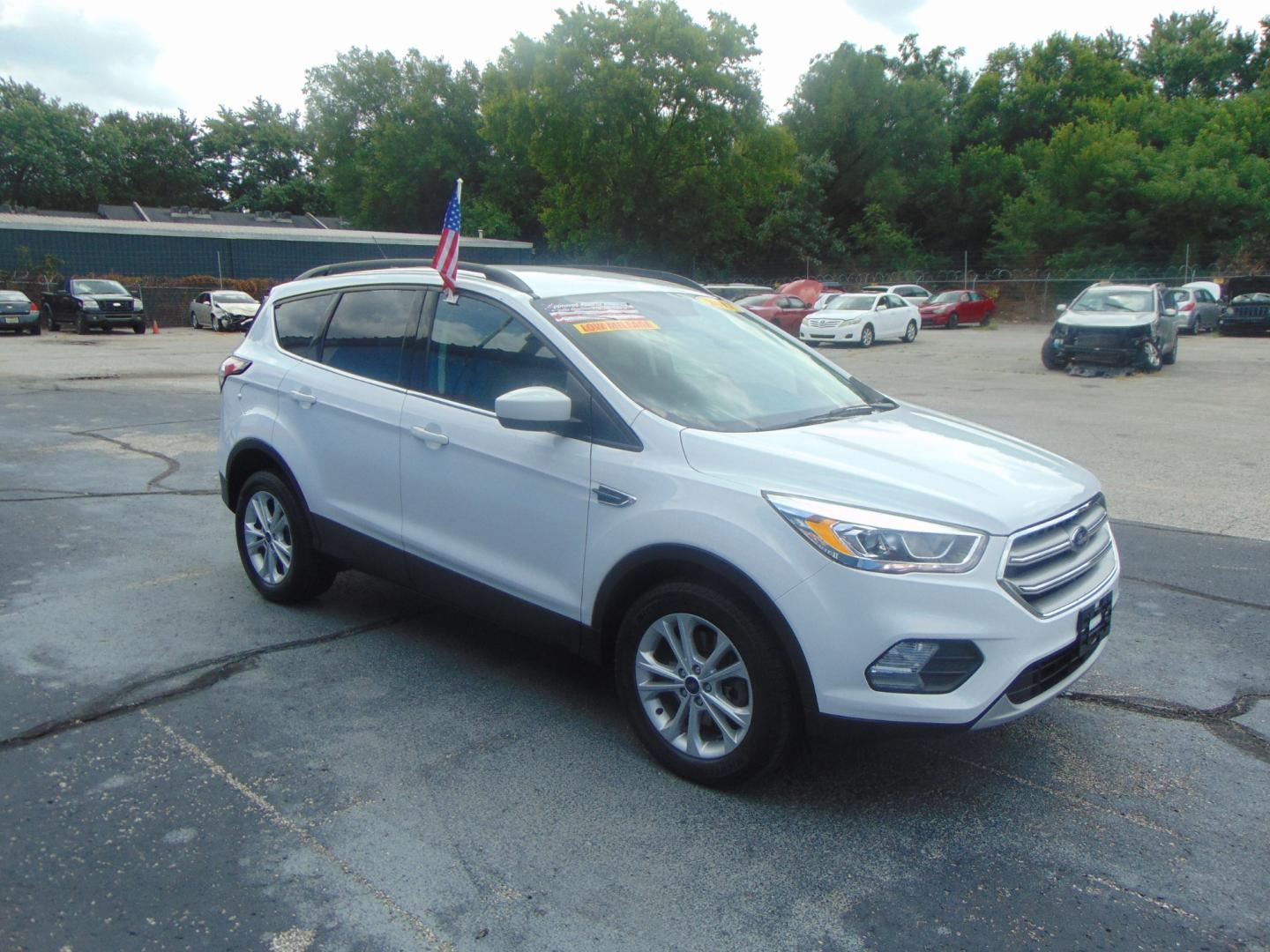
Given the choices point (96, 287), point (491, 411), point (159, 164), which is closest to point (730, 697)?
point (491, 411)

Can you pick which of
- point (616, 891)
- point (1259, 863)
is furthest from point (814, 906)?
point (1259, 863)

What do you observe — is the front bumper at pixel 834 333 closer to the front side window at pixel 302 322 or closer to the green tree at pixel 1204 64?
the front side window at pixel 302 322

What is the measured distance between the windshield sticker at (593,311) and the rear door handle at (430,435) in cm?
70

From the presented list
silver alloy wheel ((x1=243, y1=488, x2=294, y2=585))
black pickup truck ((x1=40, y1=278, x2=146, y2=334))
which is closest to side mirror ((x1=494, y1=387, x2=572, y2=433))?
silver alloy wheel ((x1=243, y1=488, x2=294, y2=585))

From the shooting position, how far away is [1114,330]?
19891mm

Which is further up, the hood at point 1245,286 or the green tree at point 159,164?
the green tree at point 159,164

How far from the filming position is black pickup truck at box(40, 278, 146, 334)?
3158 centimetres

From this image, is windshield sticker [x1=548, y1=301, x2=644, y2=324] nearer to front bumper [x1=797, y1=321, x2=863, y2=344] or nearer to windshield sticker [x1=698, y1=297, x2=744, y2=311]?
windshield sticker [x1=698, y1=297, x2=744, y2=311]

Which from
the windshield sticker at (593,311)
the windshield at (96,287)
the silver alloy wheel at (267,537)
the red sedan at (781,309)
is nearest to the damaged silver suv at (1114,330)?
the red sedan at (781,309)

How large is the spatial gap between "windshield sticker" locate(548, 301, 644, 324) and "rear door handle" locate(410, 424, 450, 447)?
70 cm

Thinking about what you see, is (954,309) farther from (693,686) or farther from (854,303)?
(693,686)

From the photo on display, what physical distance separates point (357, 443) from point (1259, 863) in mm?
3882

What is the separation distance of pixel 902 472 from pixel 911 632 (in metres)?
0.60

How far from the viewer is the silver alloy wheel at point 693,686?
357 centimetres
